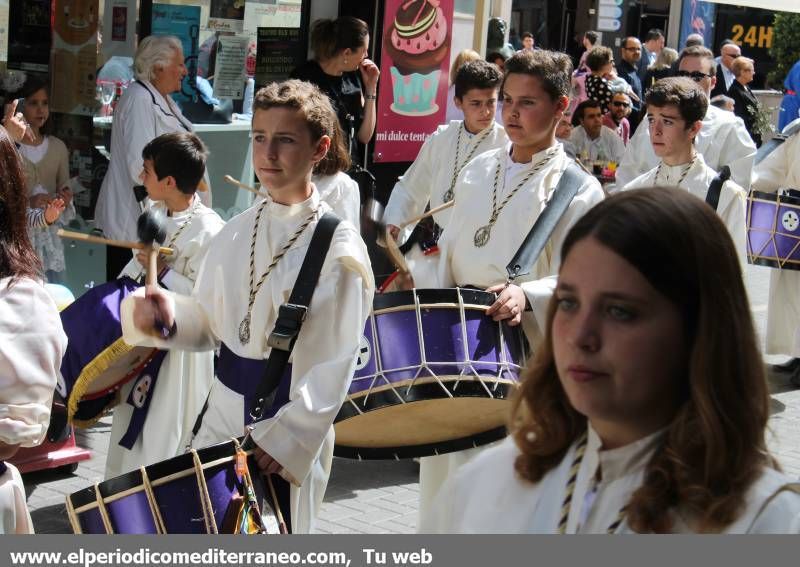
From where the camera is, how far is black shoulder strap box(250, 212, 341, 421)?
374cm

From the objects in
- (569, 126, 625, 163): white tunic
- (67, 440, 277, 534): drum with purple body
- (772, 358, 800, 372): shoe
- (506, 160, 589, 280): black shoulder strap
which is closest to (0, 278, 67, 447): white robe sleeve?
(67, 440, 277, 534): drum with purple body

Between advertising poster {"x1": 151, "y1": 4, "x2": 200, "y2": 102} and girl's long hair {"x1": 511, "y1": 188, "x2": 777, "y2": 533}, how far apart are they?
23.2ft

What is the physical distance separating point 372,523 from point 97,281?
11.3ft

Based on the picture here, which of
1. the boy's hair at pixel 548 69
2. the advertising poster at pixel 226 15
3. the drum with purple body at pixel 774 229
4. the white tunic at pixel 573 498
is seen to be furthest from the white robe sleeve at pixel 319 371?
the advertising poster at pixel 226 15

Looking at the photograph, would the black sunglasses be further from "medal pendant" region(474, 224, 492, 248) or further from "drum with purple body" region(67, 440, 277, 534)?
"drum with purple body" region(67, 440, 277, 534)

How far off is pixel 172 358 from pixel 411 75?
Answer: 5174mm

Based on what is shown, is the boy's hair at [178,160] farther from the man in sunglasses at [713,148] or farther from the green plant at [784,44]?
the green plant at [784,44]

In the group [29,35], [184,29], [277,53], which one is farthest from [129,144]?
[277,53]

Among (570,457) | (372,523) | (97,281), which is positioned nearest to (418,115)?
(97,281)

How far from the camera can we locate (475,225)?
5176 millimetres

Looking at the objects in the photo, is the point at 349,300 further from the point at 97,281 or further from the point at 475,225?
the point at 97,281

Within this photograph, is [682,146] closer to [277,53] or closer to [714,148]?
[714,148]

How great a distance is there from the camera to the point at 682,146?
6.82 meters
